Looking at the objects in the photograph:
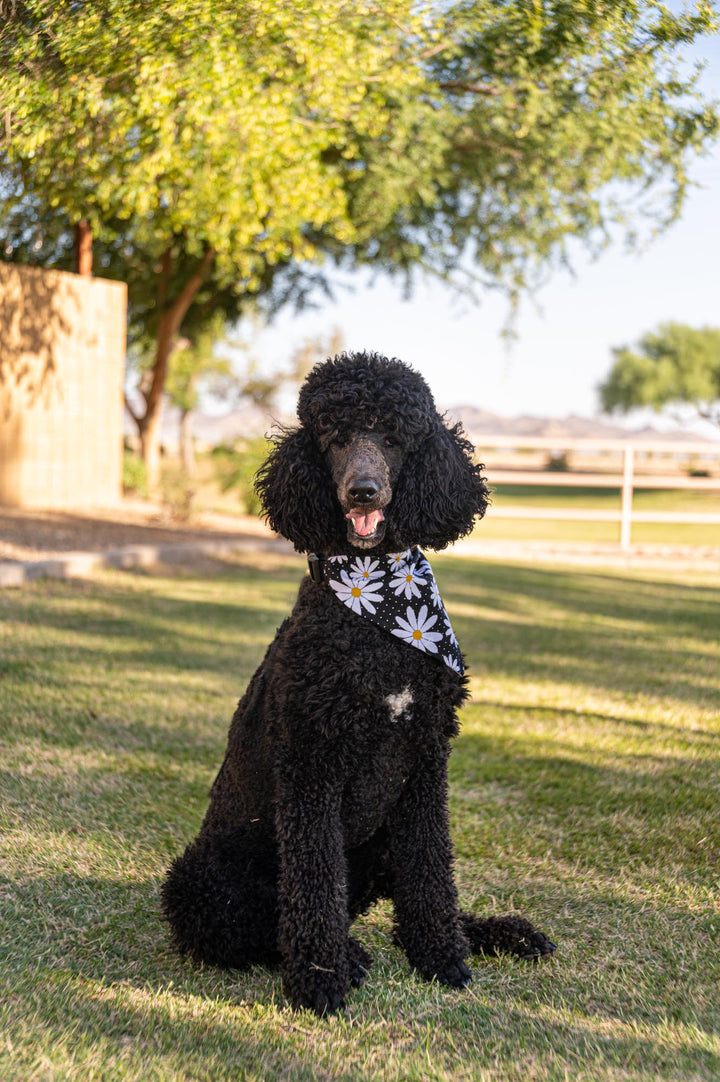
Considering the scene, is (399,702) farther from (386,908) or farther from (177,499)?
(177,499)

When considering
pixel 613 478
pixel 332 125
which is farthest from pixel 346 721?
A: pixel 613 478

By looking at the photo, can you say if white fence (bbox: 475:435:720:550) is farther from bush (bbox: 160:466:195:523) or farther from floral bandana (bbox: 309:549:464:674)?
floral bandana (bbox: 309:549:464:674)

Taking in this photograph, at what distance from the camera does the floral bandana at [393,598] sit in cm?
262

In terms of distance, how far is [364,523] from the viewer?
255cm

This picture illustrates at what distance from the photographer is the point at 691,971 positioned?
2777 mm

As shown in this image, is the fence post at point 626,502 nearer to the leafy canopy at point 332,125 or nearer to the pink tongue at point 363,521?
the leafy canopy at point 332,125

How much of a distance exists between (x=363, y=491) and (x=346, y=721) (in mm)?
606

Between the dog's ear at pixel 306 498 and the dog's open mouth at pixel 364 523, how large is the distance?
0.13 m

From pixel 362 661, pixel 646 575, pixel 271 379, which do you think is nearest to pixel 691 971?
pixel 362 661

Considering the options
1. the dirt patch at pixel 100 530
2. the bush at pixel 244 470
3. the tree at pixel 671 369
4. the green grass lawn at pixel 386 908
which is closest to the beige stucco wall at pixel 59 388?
the dirt patch at pixel 100 530

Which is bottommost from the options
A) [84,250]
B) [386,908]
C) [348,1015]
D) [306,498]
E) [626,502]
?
[386,908]

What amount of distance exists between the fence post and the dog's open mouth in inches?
519

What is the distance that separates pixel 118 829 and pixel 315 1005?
59.1 inches

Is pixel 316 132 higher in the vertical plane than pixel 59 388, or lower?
higher
